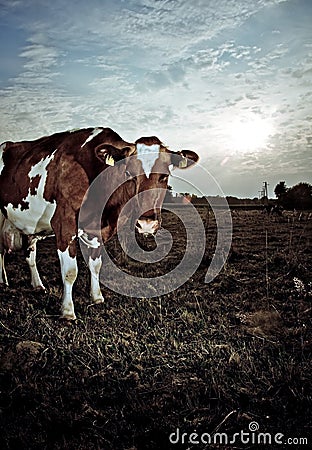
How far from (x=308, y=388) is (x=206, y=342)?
47.4 inches

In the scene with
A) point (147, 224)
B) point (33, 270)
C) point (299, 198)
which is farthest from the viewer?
point (299, 198)

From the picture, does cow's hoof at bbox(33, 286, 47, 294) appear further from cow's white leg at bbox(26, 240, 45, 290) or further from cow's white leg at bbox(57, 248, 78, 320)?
cow's white leg at bbox(57, 248, 78, 320)

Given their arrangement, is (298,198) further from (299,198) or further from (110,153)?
(110,153)

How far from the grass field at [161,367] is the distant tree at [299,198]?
15.6 metres

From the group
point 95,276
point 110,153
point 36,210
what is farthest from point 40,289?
point 110,153

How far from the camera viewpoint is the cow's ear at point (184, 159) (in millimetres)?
6018

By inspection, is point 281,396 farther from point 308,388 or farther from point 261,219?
point 261,219

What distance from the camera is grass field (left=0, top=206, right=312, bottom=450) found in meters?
3.10

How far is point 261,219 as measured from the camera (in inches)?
593

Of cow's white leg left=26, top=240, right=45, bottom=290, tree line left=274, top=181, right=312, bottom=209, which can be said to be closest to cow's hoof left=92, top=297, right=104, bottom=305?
cow's white leg left=26, top=240, right=45, bottom=290

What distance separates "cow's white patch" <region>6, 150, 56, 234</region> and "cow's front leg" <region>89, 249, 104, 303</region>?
0.73 metres

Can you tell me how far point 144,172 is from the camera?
5535mm

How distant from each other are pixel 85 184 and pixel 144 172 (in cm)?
78

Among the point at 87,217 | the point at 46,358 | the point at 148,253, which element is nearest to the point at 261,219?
the point at 148,253
